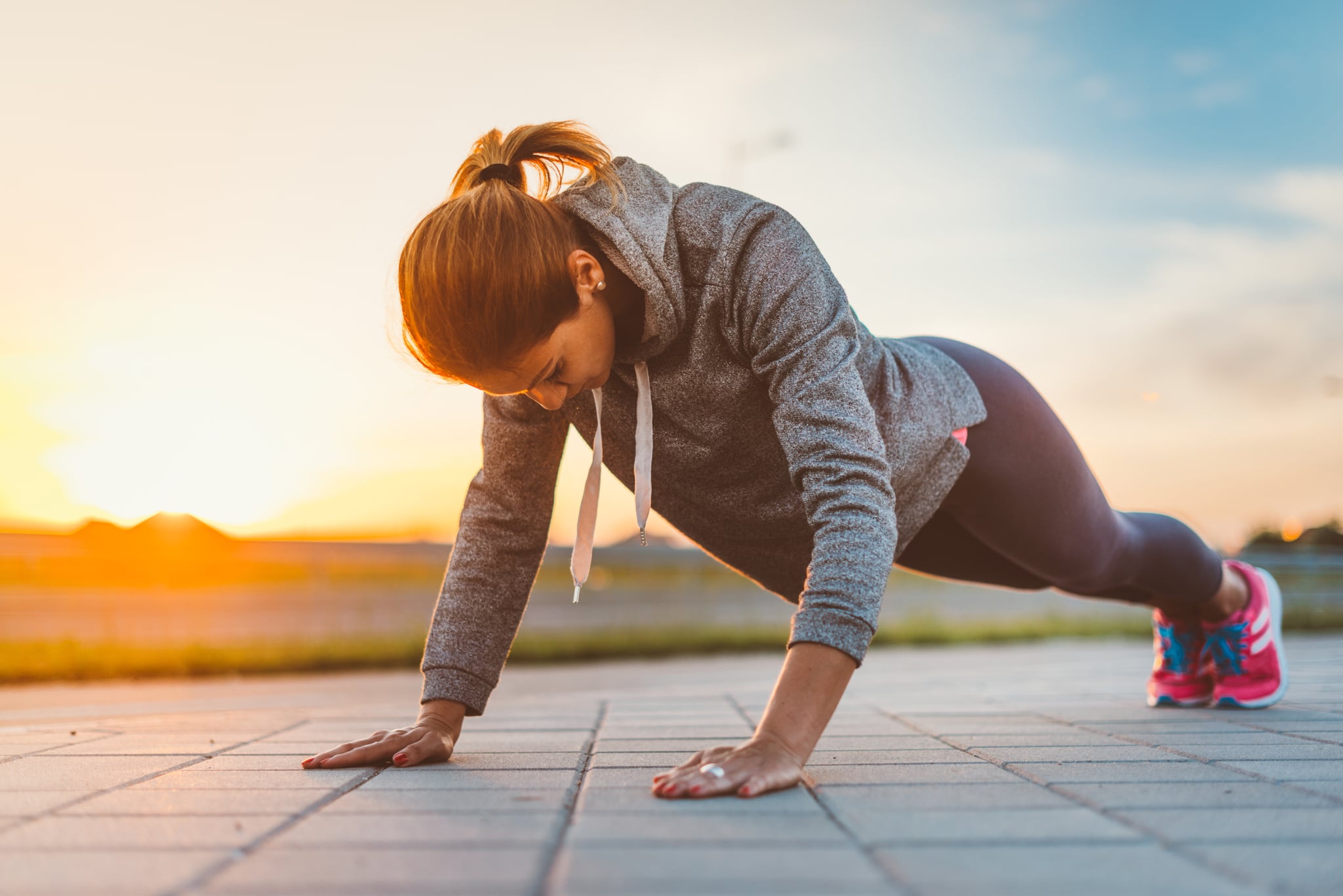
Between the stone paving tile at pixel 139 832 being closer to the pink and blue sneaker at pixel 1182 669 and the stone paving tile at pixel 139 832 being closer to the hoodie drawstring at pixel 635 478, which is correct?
the hoodie drawstring at pixel 635 478

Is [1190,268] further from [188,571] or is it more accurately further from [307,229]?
[188,571]

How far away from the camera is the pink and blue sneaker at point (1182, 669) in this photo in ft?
10.4

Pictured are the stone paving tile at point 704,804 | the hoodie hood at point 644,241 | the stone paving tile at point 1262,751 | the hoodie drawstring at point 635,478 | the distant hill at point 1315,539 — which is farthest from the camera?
the distant hill at point 1315,539

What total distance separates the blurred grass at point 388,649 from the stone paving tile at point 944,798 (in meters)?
5.59

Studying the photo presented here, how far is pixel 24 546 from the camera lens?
25.4ft

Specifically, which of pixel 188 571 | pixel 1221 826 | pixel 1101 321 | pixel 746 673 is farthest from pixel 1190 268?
pixel 188 571

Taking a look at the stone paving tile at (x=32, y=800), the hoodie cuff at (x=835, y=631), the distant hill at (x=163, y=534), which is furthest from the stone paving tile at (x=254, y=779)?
the distant hill at (x=163, y=534)

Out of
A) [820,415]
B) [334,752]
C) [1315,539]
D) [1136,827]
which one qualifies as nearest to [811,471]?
[820,415]

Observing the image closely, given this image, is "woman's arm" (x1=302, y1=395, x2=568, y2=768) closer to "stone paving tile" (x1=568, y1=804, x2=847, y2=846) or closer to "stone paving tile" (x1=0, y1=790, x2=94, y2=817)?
"stone paving tile" (x1=0, y1=790, x2=94, y2=817)

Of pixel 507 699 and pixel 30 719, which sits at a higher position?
pixel 30 719

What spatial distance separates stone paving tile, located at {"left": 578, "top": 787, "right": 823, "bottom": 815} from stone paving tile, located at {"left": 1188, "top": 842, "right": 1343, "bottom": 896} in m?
0.52

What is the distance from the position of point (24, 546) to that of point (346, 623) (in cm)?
239

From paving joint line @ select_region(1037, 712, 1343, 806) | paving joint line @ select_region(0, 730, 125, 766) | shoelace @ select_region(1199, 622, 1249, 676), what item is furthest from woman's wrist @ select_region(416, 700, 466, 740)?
shoelace @ select_region(1199, 622, 1249, 676)

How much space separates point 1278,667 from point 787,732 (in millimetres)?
2151
